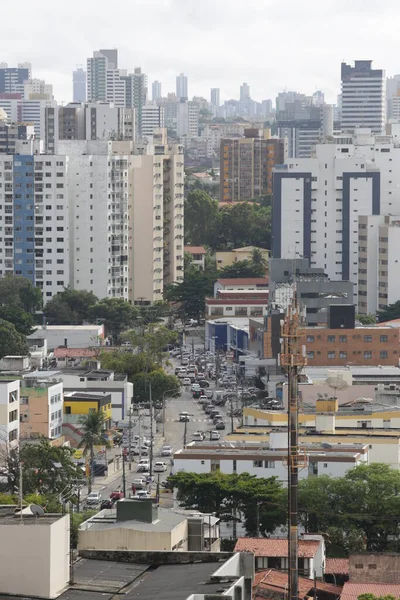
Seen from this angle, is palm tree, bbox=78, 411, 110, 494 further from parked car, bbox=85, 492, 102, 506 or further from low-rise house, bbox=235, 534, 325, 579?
low-rise house, bbox=235, 534, 325, 579

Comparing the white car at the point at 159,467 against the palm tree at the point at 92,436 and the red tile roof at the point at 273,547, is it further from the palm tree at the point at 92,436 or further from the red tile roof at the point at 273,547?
the red tile roof at the point at 273,547

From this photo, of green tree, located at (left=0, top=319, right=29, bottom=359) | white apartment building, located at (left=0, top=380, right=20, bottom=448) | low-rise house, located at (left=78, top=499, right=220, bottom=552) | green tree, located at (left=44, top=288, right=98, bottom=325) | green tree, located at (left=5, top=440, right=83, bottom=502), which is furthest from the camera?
green tree, located at (left=44, top=288, right=98, bottom=325)

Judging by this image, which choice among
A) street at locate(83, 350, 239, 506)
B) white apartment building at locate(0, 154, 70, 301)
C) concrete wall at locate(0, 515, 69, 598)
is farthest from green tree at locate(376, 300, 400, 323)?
concrete wall at locate(0, 515, 69, 598)

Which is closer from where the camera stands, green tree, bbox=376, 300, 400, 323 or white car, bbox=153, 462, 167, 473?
white car, bbox=153, 462, 167, 473

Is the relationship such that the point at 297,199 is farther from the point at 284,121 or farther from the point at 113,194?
the point at 284,121

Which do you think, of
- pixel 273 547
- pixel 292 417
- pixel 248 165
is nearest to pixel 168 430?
pixel 273 547

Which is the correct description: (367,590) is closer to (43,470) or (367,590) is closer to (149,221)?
(43,470)

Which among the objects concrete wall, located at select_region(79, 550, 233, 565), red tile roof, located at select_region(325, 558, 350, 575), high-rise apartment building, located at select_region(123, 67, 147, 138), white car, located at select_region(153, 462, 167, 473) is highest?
high-rise apartment building, located at select_region(123, 67, 147, 138)

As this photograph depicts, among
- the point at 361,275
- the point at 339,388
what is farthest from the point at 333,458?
the point at 361,275
